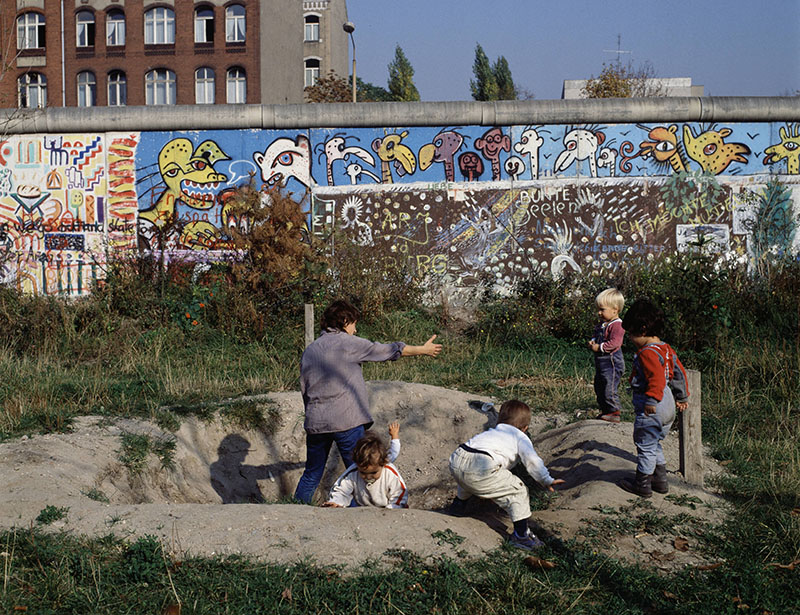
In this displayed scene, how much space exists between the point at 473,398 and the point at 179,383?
319cm

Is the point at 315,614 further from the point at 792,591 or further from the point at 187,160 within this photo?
the point at 187,160

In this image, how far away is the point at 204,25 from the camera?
4094 centimetres

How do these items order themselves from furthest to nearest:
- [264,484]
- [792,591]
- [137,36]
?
[137,36] < [264,484] < [792,591]

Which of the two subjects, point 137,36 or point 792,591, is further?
point 137,36

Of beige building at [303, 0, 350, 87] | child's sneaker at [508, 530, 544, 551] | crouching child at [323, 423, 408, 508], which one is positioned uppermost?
beige building at [303, 0, 350, 87]

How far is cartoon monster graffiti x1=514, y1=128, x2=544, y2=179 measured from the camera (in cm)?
1322

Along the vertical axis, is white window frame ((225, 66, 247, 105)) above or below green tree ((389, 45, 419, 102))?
below

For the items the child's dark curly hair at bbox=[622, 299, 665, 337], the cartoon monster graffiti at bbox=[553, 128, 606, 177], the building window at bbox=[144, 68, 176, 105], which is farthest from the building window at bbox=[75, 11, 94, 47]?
the child's dark curly hair at bbox=[622, 299, 665, 337]

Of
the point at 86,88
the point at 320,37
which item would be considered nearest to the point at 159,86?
the point at 86,88

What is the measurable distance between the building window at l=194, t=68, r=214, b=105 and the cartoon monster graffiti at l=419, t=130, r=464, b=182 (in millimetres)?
30432

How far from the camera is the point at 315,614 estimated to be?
12.7ft

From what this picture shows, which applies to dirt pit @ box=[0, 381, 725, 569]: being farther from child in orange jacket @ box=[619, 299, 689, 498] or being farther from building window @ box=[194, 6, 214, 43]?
building window @ box=[194, 6, 214, 43]

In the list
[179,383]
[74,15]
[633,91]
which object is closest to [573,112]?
[179,383]

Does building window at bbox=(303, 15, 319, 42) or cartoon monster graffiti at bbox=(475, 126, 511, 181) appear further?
building window at bbox=(303, 15, 319, 42)
